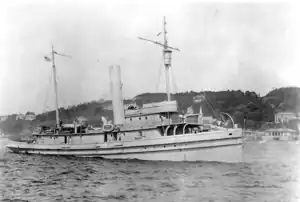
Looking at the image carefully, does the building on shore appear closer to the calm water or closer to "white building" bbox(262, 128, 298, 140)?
"white building" bbox(262, 128, 298, 140)

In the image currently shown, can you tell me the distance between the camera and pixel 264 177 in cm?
2055

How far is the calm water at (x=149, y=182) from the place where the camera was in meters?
15.7

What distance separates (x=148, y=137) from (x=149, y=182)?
10570 millimetres

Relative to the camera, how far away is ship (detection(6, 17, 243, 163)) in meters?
27.4

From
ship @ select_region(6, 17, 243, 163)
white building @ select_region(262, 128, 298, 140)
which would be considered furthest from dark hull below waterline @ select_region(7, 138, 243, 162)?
white building @ select_region(262, 128, 298, 140)

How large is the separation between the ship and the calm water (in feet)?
6.11

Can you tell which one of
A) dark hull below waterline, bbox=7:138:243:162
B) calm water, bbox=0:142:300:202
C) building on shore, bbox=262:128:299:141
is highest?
dark hull below waterline, bbox=7:138:243:162

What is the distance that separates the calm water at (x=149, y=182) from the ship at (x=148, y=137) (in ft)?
6.11

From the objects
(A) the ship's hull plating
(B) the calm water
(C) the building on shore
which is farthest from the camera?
(C) the building on shore

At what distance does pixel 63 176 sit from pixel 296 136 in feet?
243

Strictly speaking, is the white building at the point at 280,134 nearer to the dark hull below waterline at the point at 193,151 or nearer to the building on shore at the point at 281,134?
the building on shore at the point at 281,134

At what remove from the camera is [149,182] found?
Result: 62.1ft

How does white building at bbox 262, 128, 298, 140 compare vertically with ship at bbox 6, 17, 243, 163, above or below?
below

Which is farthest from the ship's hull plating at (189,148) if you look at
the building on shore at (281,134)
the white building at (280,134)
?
the white building at (280,134)
